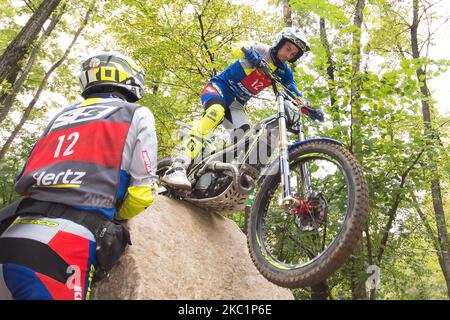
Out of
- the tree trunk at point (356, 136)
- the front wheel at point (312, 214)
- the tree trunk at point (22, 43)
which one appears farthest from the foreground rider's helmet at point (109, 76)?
the tree trunk at point (356, 136)

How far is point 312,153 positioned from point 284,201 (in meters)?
0.56

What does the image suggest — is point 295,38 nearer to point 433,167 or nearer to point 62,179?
point 62,179

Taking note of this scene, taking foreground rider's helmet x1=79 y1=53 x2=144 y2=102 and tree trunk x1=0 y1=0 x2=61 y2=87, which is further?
tree trunk x1=0 y1=0 x2=61 y2=87

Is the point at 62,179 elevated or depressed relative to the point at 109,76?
depressed

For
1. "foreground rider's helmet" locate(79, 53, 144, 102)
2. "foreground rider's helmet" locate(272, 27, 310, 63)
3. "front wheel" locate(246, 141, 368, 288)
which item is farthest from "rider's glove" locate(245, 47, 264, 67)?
"foreground rider's helmet" locate(79, 53, 144, 102)

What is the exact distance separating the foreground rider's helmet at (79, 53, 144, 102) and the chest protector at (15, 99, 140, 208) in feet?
1.33

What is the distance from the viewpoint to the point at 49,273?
6.01ft

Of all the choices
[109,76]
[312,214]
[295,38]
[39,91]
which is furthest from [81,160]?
[39,91]

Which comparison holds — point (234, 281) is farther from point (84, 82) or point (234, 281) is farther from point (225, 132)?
point (84, 82)

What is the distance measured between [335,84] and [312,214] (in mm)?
2598

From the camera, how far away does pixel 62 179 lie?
2051 mm

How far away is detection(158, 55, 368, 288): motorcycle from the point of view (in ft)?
9.02

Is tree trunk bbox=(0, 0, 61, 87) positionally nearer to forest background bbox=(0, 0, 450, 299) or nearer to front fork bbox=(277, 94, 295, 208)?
forest background bbox=(0, 0, 450, 299)
